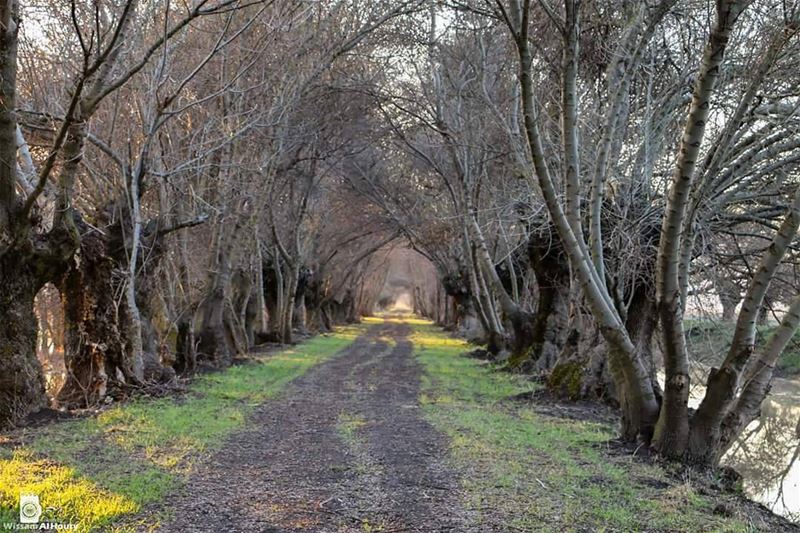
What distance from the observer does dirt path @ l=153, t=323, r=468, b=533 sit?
462 centimetres

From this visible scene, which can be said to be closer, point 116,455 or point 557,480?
point 557,480

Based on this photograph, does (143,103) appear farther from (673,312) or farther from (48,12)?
(673,312)

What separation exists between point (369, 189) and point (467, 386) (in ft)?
47.0

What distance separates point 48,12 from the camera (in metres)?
9.34

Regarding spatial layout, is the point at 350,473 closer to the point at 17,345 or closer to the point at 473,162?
the point at 17,345

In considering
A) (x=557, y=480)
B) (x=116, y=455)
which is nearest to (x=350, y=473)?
(x=557, y=480)

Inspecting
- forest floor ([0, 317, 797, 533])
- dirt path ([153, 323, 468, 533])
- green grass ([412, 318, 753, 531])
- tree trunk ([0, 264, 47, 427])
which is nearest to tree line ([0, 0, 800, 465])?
tree trunk ([0, 264, 47, 427])

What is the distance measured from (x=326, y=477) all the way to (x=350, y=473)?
0.24 m

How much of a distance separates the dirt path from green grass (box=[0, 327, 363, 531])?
276mm

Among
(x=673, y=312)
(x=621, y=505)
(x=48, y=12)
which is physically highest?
(x=48, y=12)

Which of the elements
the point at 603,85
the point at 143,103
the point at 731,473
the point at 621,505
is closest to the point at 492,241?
the point at 603,85

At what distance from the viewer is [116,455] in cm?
618

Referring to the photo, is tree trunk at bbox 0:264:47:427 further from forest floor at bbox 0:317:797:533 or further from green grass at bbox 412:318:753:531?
green grass at bbox 412:318:753:531

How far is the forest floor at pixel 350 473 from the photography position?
15.3 ft
